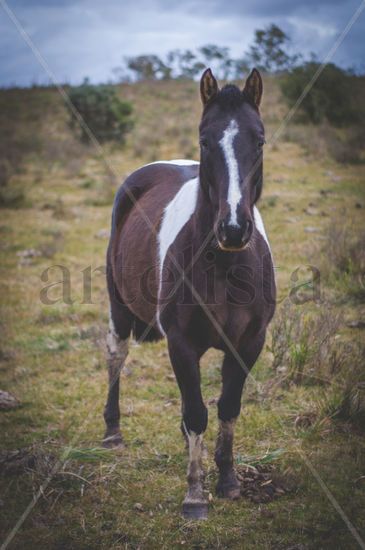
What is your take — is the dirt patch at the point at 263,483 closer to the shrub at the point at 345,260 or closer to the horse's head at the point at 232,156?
the horse's head at the point at 232,156

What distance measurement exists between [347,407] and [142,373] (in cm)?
212

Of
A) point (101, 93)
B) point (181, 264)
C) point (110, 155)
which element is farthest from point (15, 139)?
point (181, 264)

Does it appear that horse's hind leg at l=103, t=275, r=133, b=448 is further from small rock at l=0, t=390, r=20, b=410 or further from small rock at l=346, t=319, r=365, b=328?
small rock at l=346, t=319, r=365, b=328

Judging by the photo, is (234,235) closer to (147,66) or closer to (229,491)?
(229,491)

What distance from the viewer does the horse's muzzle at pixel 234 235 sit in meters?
2.20

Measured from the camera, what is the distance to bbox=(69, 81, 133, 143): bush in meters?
17.2

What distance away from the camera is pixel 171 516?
2.93m

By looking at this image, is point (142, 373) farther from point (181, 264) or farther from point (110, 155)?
point (110, 155)

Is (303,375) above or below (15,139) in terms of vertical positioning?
above

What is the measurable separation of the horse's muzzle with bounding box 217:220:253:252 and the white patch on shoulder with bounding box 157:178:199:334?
79 centimetres

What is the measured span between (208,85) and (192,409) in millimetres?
1952

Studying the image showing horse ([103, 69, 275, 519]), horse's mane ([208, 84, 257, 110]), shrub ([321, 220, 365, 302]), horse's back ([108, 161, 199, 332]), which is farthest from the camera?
shrub ([321, 220, 365, 302])

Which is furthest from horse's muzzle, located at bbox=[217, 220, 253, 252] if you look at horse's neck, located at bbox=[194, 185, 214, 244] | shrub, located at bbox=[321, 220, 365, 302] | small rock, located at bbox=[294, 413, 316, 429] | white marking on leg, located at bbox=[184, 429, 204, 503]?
shrub, located at bbox=[321, 220, 365, 302]

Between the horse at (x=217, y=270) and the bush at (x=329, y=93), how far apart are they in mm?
14880
